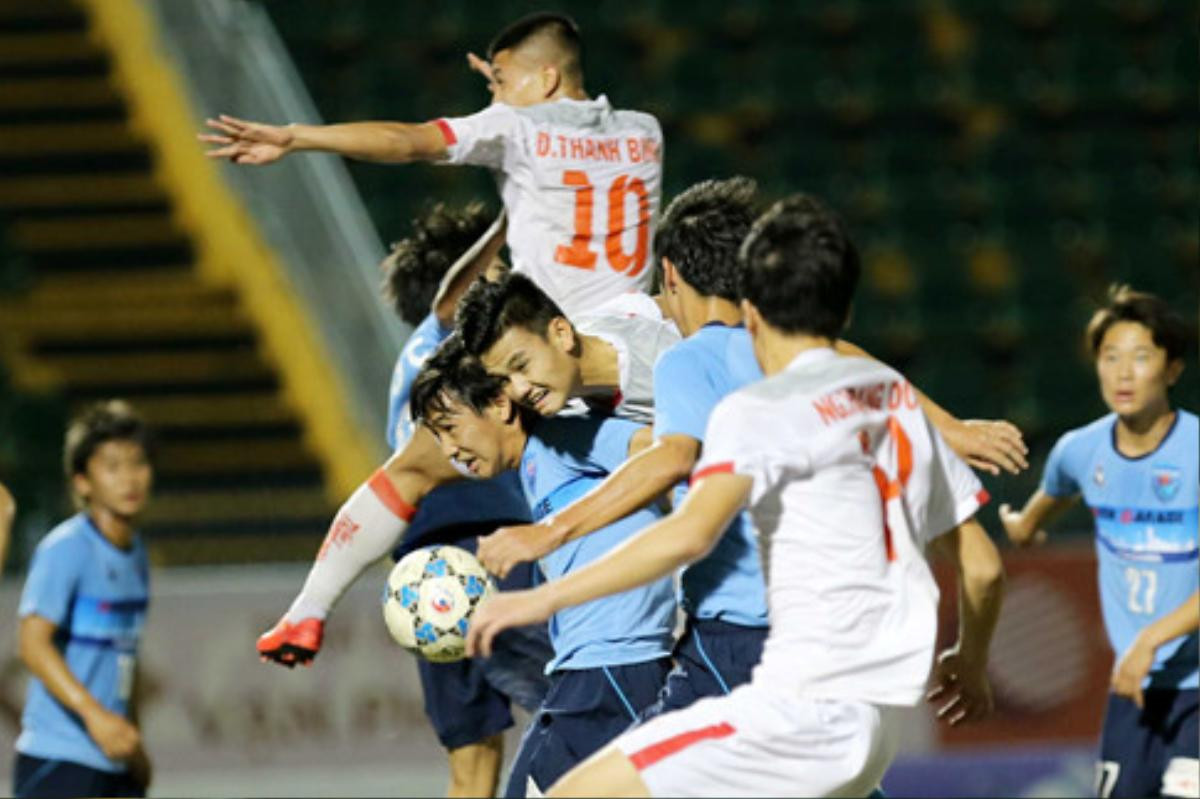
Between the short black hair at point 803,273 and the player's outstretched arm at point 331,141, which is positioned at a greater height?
the player's outstretched arm at point 331,141

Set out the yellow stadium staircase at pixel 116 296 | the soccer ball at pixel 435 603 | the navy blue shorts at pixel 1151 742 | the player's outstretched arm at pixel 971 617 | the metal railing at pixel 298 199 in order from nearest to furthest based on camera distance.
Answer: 1. the player's outstretched arm at pixel 971 617
2. the soccer ball at pixel 435 603
3. the navy blue shorts at pixel 1151 742
4. the metal railing at pixel 298 199
5. the yellow stadium staircase at pixel 116 296

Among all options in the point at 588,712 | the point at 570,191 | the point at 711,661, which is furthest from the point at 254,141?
the point at 711,661

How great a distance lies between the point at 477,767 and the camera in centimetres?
726

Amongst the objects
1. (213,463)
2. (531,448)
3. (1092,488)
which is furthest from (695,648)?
(213,463)

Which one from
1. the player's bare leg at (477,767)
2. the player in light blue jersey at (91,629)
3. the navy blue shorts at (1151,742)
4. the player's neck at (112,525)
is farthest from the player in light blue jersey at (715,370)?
A: the player's neck at (112,525)

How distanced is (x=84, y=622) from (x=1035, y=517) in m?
3.38

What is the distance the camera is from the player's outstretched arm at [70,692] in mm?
7328

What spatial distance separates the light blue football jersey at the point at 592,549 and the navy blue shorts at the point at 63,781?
2.79m

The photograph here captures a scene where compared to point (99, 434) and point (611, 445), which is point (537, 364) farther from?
point (99, 434)

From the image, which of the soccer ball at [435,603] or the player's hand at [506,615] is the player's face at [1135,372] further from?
the player's hand at [506,615]

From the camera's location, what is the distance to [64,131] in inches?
612

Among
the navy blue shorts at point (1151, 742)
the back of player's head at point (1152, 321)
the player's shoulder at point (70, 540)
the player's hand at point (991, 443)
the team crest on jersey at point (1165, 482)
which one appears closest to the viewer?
the player's hand at point (991, 443)

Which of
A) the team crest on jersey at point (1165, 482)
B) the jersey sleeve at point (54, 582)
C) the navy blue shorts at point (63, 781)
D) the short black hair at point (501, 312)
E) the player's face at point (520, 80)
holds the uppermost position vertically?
the player's face at point (520, 80)

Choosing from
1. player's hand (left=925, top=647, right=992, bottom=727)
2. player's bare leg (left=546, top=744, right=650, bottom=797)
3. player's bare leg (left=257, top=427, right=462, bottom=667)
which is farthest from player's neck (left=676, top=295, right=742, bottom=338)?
player's bare leg (left=546, top=744, right=650, bottom=797)
